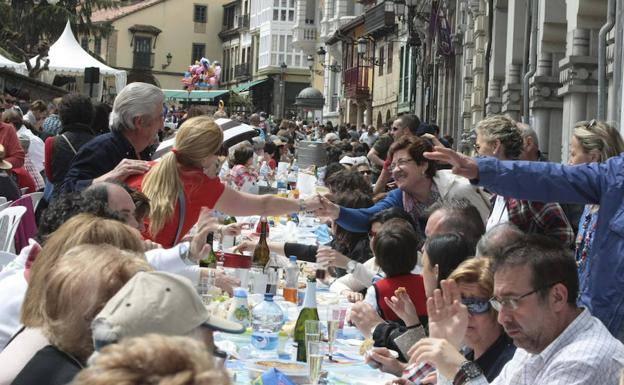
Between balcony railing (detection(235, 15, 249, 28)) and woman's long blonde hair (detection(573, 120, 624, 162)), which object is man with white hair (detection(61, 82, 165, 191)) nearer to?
woman's long blonde hair (detection(573, 120, 624, 162))

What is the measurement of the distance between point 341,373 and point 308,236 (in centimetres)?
590

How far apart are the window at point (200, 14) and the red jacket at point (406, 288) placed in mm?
88286

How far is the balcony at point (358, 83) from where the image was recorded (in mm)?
52469

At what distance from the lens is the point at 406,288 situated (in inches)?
227

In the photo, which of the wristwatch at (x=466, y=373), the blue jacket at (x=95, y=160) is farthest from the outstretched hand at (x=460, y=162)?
the blue jacket at (x=95, y=160)

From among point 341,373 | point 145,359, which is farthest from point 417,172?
point 145,359

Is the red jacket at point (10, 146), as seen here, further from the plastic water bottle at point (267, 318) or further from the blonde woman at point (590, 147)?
the blonde woman at point (590, 147)

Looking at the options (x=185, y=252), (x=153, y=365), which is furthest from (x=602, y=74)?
(x=153, y=365)

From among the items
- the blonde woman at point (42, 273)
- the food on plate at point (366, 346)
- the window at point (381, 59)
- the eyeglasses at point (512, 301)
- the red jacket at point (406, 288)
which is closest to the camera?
the blonde woman at point (42, 273)

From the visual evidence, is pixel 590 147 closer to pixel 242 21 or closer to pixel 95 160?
pixel 95 160

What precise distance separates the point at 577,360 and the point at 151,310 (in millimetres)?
1784

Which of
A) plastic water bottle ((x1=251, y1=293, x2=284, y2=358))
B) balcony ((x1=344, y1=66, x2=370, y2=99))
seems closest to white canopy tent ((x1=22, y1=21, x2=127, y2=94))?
plastic water bottle ((x1=251, y1=293, x2=284, y2=358))

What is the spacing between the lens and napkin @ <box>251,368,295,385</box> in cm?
410

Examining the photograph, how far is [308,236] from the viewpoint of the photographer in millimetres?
10711
